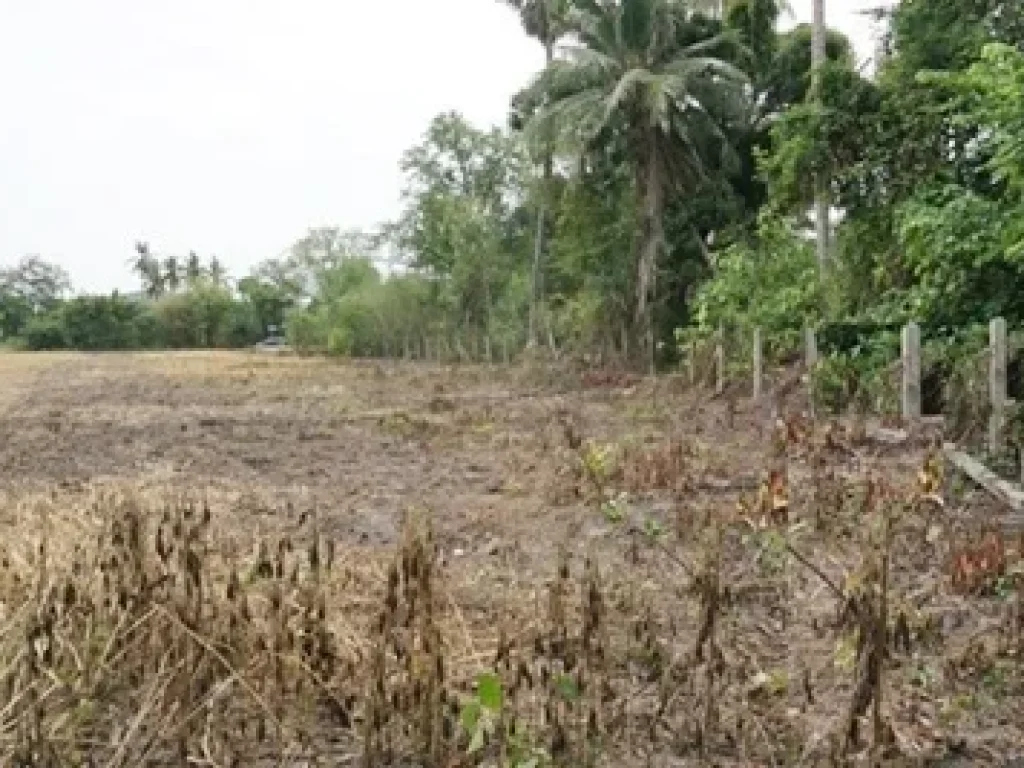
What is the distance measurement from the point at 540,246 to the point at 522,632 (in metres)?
29.0

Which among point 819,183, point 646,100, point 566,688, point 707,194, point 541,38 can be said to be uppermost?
point 541,38

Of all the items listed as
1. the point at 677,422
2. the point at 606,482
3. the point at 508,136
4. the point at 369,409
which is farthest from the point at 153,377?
the point at 606,482

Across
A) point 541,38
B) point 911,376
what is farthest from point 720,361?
point 541,38

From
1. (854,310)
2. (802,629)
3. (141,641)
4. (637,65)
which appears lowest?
(802,629)

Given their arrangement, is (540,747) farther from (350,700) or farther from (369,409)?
(369,409)

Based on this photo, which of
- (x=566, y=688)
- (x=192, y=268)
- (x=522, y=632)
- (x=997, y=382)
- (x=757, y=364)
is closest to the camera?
(x=566, y=688)

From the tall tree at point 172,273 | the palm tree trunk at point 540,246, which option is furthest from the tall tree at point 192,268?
the palm tree trunk at point 540,246

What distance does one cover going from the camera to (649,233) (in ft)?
85.6

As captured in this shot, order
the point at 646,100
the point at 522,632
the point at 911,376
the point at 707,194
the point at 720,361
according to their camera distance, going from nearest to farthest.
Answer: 1. the point at 522,632
2. the point at 911,376
3. the point at 720,361
4. the point at 646,100
5. the point at 707,194

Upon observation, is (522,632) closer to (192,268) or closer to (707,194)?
(707,194)

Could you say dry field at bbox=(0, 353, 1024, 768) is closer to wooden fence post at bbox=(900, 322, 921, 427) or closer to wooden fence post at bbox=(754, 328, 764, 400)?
wooden fence post at bbox=(900, 322, 921, 427)

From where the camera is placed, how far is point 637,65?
84.2ft

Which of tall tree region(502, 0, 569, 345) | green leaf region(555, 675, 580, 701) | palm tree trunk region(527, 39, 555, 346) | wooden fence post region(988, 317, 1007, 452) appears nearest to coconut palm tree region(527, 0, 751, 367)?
palm tree trunk region(527, 39, 555, 346)

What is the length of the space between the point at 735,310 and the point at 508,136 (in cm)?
2520
